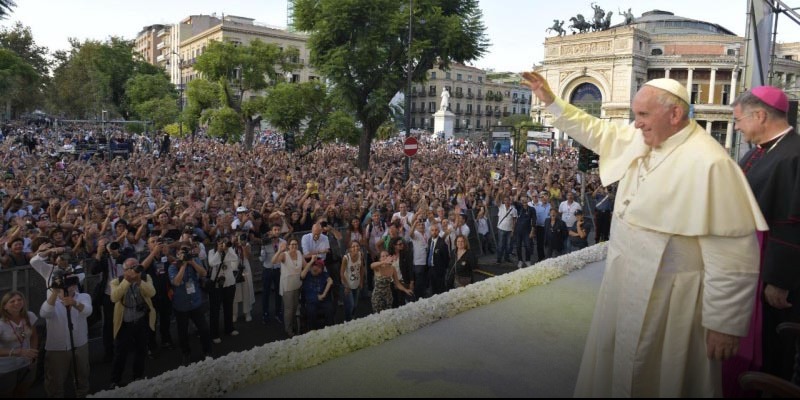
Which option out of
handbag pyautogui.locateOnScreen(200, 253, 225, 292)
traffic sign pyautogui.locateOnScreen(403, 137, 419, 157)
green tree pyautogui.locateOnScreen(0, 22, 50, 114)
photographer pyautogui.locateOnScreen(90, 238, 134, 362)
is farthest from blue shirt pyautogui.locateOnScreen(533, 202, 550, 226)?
green tree pyautogui.locateOnScreen(0, 22, 50, 114)

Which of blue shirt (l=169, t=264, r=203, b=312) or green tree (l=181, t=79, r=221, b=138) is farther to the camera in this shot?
green tree (l=181, t=79, r=221, b=138)

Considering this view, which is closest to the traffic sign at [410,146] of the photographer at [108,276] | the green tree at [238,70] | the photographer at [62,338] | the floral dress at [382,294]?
the floral dress at [382,294]

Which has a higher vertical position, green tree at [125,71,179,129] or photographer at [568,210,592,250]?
green tree at [125,71,179,129]

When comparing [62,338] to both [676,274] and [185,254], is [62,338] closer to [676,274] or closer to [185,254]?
[185,254]

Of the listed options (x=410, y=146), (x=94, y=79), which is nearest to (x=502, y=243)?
(x=410, y=146)

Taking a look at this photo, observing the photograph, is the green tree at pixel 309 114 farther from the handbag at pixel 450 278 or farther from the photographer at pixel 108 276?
the photographer at pixel 108 276

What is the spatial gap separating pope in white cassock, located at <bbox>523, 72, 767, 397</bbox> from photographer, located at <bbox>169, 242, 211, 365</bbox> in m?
5.64

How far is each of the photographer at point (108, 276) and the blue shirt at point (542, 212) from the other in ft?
31.2

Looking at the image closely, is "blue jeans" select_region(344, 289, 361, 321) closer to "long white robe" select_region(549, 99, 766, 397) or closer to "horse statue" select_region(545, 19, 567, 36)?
"long white robe" select_region(549, 99, 766, 397)

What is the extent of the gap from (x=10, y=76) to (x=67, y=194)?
3182 cm

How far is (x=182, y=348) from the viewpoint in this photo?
Result: 7156 millimetres

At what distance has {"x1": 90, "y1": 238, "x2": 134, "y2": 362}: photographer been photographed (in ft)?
24.0

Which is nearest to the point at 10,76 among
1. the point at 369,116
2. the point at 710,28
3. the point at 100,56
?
the point at 100,56

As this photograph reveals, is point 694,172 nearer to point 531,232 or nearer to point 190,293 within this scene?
point 190,293
